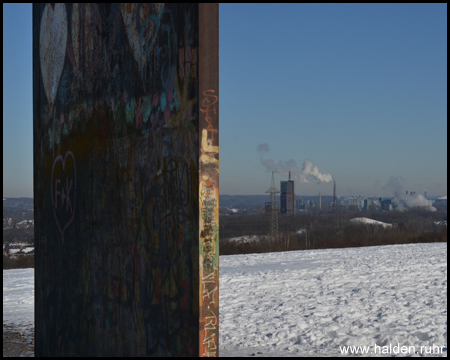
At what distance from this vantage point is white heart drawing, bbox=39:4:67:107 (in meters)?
6.06

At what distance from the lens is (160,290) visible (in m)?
3.86

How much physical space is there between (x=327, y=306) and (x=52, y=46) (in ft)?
20.5

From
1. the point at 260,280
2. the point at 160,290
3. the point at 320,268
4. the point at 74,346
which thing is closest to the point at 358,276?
the point at 320,268

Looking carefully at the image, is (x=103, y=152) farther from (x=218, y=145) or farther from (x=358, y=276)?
(x=358, y=276)

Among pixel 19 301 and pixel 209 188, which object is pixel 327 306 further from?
pixel 19 301

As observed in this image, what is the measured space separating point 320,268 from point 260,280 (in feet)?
7.31

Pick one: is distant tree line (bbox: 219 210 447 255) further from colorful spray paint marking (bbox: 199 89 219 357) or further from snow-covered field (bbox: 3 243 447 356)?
colorful spray paint marking (bbox: 199 89 219 357)

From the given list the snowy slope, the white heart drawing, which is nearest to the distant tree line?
the snowy slope

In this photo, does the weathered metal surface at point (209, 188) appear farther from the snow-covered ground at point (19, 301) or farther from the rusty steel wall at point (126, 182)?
the snow-covered ground at point (19, 301)

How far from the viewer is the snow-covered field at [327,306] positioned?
259 inches

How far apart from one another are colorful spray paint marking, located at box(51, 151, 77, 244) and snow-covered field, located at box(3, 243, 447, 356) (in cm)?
279

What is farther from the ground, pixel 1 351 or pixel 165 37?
pixel 165 37

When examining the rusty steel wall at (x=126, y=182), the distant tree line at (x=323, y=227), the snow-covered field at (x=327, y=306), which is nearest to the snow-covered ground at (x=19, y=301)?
the snow-covered field at (x=327, y=306)

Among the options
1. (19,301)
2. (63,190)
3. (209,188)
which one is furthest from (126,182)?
(19,301)
